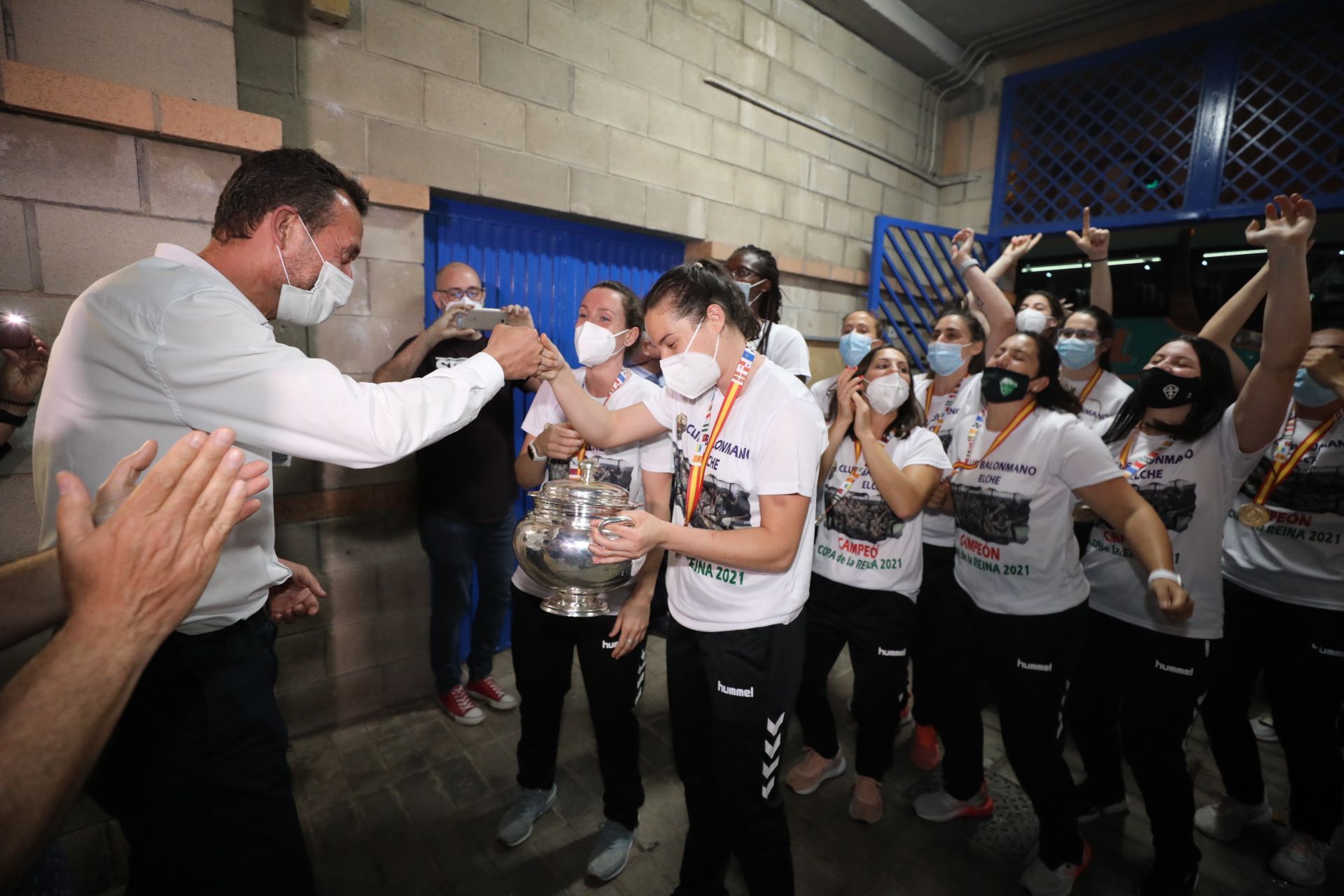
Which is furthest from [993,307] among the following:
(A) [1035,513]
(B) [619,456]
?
(B) [619,456]

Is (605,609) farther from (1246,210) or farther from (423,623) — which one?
(1246,210)

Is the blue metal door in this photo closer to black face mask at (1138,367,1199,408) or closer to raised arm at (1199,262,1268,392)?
black face mask at (1138,367,1199,408)

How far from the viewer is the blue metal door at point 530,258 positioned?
11.1 feet

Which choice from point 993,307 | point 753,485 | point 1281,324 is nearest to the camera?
point 753,485

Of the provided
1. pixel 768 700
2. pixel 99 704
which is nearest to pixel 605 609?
pixel 768 700

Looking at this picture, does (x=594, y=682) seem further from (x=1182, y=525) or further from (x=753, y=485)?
(x=1182, y=525)

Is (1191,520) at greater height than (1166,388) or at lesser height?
lesser

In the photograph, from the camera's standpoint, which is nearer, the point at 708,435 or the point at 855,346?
the point at 708,435

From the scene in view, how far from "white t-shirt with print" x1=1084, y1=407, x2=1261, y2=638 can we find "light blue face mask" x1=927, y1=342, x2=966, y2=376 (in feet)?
3.33

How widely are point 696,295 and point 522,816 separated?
81.8 inches

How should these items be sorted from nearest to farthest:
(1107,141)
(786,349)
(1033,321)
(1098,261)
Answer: (786,349) < (1033,321) < (1098,261) < (1107,141)

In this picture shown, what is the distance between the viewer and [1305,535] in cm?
242

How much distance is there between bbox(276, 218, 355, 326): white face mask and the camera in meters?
1.60

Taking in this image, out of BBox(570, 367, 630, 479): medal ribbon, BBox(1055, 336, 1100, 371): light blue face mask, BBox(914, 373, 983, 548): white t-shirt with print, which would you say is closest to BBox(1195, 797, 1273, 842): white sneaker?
BBox(914, 373, 983, 548): white t-shirt with print
